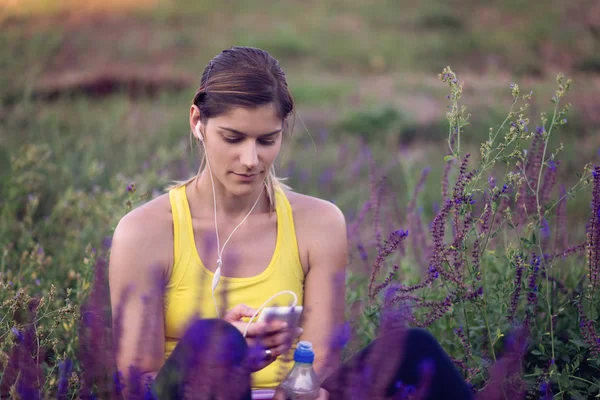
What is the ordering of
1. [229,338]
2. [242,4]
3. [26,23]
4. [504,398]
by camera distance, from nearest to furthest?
[229,338] → [504,398] → [26,23] → [242,4]

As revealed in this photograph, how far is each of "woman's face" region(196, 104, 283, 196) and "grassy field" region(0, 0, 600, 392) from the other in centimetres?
33

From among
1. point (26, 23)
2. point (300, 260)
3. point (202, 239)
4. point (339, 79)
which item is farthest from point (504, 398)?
point (26, 23)

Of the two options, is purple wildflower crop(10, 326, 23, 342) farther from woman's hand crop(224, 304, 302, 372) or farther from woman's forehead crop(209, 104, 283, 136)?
woman's forehead crop(209, 104, 283, 136)

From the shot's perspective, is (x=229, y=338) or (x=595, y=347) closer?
(x=229, y=338)

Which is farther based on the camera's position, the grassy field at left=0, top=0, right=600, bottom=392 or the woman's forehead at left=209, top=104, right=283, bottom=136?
the grassy field at left=0, top=0, right=600, bottom=392

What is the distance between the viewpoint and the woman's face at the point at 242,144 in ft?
7.84

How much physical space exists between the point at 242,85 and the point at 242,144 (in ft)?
0.69

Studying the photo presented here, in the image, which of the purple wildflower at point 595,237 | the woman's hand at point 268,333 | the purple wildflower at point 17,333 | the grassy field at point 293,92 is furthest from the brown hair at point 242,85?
the purple wildflower at point 595,237

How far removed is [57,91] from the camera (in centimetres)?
756

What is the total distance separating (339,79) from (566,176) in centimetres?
410

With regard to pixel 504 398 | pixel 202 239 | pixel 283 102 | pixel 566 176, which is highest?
pixel 283 102

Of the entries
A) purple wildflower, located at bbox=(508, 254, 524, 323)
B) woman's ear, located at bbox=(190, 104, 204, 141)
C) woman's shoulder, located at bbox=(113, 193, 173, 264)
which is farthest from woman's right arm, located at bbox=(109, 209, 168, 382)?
purple wildflower, located at bbox=(508, 254, 524, 323)

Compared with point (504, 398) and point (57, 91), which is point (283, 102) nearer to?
point (504, 398)

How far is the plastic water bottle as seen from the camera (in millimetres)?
1866
